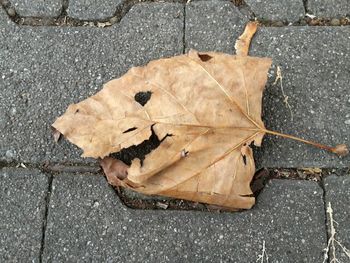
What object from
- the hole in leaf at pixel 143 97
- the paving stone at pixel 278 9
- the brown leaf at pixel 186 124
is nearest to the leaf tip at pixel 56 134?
the brown leaf at pixel 186 124

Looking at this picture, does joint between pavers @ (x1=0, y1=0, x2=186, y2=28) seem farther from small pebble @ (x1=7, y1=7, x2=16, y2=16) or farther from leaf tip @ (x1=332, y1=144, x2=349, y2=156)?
leaf tip @ (x1=332, y1=144, x2=349, y2=156)

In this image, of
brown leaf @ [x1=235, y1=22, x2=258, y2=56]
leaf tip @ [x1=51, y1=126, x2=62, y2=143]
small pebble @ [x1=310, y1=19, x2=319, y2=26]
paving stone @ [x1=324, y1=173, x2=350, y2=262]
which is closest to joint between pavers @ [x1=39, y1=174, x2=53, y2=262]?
leaf tip @ [x1=51, y1=126, x2=62, y2=143]

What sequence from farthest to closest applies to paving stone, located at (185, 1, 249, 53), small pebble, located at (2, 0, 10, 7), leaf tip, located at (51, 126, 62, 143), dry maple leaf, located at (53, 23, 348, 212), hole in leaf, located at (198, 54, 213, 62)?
small pebble, located at (2, 0, 10, 7) → paving stone, located at (185, 1, 249, 53) → leaf tip, located at (51, 126, 62, 143) → hole in leaf, located at (198, 54, 213, 62) → dry maple leaf, located at (53, 23, 348, 212)

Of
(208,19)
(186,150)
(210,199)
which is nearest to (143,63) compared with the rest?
(208,19)

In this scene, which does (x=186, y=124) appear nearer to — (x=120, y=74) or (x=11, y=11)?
(x=120, y=74)

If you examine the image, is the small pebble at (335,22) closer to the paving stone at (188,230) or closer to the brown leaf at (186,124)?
the brown leaf at (186,124)

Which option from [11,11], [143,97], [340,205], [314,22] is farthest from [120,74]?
[340,205]

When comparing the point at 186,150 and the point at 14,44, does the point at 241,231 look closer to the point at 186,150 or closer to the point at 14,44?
the point at 186,150
